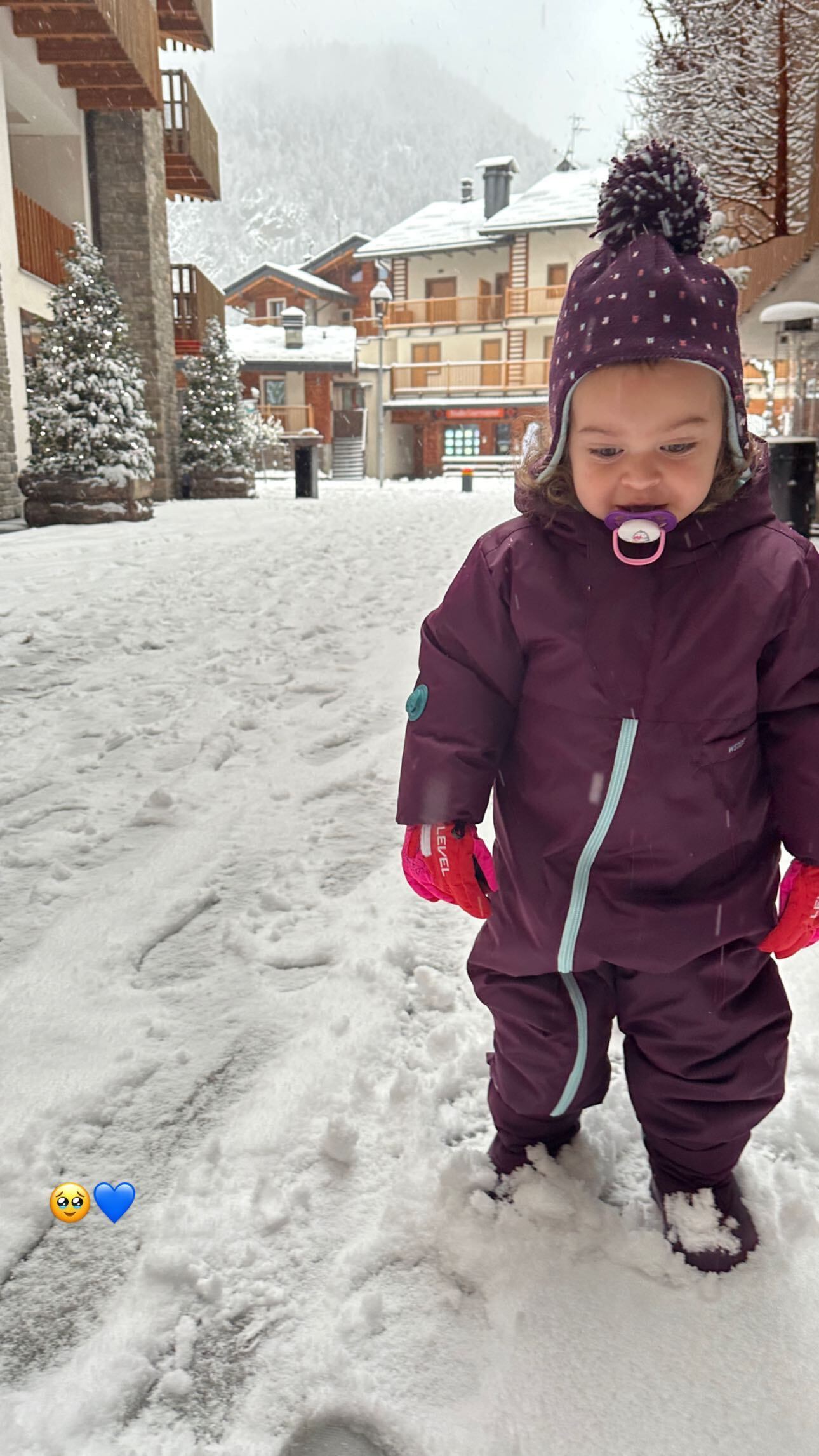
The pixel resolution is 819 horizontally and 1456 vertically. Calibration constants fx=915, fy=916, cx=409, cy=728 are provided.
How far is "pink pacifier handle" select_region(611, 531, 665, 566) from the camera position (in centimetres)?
129

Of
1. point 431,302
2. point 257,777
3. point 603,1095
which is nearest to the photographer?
point 603,1095

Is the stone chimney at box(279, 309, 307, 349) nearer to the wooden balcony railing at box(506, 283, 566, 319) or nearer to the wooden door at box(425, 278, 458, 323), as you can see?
the wooden door at box(425, 278, 458, 323)

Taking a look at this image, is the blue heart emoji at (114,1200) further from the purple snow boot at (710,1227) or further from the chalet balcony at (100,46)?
the chalet balcony at (100,46)

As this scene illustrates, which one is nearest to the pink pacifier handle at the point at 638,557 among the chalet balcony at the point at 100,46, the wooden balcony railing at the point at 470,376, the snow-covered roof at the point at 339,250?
the chalet balcony at the point at 100,46

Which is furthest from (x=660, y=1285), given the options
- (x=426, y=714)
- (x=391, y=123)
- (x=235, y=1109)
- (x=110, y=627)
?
(x=391, y=123)

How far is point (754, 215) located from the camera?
50.9 ft

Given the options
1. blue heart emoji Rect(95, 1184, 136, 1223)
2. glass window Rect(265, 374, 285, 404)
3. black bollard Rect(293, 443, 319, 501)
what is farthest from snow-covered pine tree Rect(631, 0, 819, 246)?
glass window Rect(265, 374, 285, 404)

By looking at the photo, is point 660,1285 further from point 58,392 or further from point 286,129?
point 286,129

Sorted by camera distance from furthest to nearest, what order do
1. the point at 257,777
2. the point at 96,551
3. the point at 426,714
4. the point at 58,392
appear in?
the point at 58,392, the point at 96,551, the point at 257,777, the point at 426,714

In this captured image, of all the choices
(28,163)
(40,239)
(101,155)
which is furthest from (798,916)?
(28,163)

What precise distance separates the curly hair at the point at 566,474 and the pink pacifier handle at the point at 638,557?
105mm

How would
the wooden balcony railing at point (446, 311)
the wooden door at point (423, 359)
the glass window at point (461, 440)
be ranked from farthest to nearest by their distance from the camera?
the wooden door at point (423, 359) → the glass window at point (461, 440) → the wooden balcony railing at point (446, 311)

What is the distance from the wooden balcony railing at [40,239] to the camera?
11.6 m

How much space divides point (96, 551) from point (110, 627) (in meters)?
2.98
